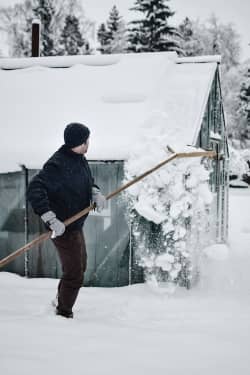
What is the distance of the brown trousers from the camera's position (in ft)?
10.7

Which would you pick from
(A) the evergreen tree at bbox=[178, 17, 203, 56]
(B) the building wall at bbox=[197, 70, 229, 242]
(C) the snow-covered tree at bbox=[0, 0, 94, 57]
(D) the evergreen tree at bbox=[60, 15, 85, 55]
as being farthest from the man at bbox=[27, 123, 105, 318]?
(D) the evergreen tree at bbox=[60, 15, 85, 55]

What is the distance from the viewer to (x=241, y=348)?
279 cm

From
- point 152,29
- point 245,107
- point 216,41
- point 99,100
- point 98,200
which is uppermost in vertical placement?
point 216,41

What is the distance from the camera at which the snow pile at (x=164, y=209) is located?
4.68m

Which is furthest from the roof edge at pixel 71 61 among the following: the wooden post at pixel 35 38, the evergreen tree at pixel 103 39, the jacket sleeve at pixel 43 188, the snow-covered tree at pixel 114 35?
the evergreen tree at pixel 103 39

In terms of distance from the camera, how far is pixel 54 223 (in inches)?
119

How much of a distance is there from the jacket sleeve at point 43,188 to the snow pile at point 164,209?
5.51 ft

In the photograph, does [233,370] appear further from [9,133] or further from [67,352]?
[9,133]

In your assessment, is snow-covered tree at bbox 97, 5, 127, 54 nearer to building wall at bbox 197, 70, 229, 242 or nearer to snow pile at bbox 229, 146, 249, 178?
snow pile at bbox 229, 146, 249, 178

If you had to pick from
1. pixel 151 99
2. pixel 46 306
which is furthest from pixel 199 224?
pixel 46 306

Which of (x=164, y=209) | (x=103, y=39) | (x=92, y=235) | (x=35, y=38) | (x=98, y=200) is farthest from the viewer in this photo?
(x=103, y=39)

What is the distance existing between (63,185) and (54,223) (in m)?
0.37

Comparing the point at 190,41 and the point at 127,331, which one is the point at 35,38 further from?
the point at 190,41

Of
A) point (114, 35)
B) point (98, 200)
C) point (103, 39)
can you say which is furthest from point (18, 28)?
point (98, 200)
